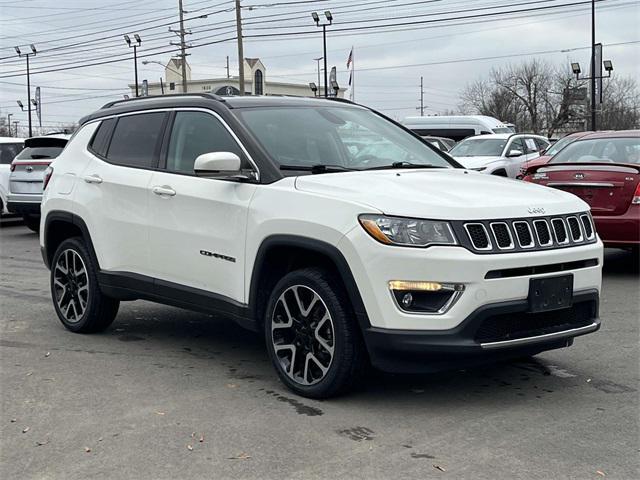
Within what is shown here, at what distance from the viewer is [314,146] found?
18.2 feet

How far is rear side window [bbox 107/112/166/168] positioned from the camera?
6172 millimetres

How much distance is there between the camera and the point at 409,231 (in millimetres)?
→ 4395

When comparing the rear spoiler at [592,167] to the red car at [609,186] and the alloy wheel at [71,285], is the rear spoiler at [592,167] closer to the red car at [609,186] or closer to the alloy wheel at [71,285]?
the red car at [609,186]

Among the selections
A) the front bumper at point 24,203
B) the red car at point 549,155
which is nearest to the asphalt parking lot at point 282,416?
the red car at point 549,155

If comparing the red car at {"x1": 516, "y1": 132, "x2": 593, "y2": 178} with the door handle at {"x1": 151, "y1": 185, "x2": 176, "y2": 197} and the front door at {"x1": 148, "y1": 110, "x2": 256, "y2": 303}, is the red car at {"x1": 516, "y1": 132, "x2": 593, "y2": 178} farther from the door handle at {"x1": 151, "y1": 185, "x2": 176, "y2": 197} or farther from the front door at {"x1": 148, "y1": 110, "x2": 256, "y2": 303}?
the door handle at {"x1": 151, "y1": 185, "x2": 176, "y2": 197}

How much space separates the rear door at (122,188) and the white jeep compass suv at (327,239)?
2 centimetres

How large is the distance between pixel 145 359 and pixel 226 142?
173 cm

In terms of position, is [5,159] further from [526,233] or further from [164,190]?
[526,233]

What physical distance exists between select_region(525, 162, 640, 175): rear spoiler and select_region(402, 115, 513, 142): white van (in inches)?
903

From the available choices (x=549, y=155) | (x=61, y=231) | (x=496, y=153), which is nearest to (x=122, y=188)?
(x=61, y=231)

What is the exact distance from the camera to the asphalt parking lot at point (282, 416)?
12.8 feet

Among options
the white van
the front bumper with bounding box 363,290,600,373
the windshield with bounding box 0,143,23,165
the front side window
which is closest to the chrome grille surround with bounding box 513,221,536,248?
the front bumper with bounding box 363,290,600,373

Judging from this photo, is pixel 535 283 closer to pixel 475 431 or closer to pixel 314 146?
pixel 475 431

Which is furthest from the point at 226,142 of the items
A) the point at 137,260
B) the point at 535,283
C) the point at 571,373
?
the point at 571,373
